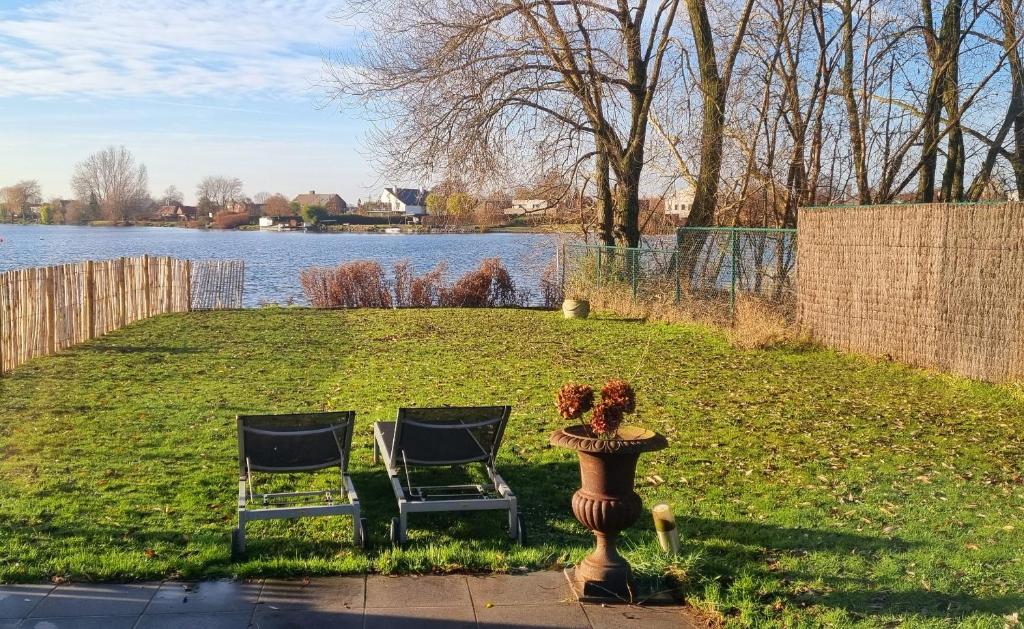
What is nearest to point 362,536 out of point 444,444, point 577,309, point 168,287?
point 444,444

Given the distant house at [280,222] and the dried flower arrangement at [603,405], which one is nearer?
the dried flower arrangement at [603,405]

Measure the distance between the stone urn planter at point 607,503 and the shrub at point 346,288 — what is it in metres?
22.8

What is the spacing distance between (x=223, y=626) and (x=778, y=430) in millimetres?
6483

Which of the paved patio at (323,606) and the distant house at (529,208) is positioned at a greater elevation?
the distant house at (529,208)

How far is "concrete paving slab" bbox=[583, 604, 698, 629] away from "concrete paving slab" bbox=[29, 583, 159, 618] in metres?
2.37

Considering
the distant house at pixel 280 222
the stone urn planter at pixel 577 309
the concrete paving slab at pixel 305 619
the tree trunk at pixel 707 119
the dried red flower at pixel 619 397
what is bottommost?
the concrete paving slab at pixel 305 619

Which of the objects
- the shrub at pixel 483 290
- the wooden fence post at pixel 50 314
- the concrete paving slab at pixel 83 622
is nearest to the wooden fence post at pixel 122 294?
the wooden fence post at pixel 50 314

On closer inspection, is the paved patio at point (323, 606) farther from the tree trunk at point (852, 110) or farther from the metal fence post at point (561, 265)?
the metal fence post at point (561, 265)

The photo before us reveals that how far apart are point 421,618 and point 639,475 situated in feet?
10.8

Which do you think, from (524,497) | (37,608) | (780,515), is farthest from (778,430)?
(37,608)

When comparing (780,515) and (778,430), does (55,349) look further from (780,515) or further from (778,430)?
(780,515)

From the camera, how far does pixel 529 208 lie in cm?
2645

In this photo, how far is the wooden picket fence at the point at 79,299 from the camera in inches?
539

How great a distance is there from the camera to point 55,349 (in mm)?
15516
